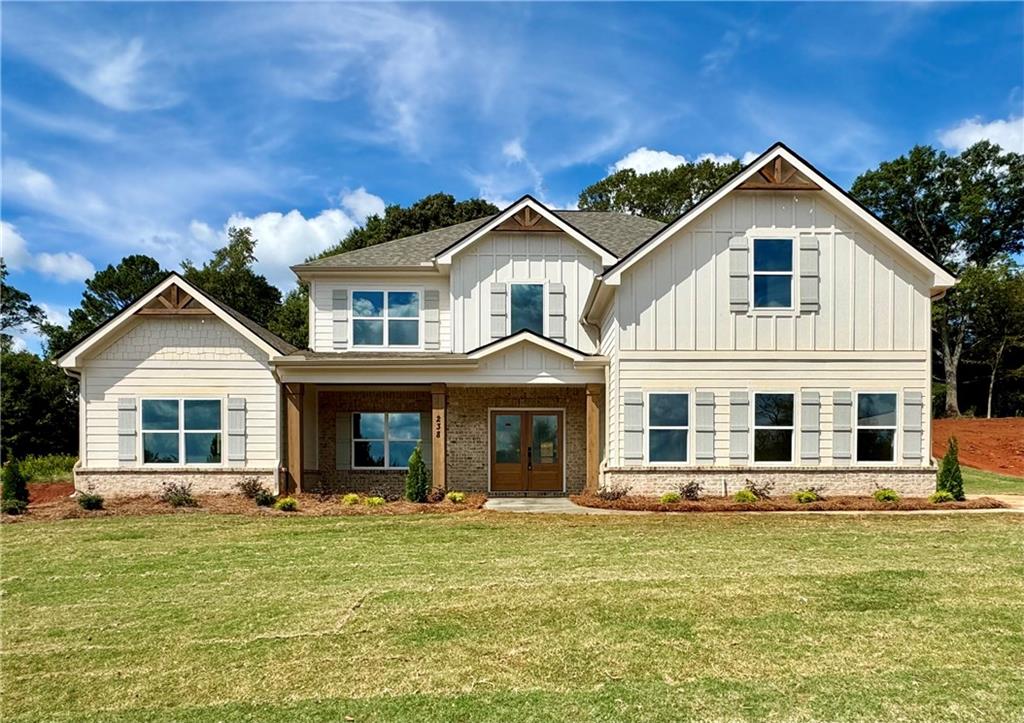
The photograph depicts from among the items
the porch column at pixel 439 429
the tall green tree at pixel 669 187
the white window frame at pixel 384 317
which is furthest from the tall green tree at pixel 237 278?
the porch column at pixel 439 429

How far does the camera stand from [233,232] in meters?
44.8

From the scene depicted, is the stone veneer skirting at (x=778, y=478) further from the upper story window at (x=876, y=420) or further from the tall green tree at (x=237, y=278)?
the tall green tree at (x=237, y=278)

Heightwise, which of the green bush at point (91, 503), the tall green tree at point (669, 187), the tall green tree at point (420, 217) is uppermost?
the tall green tree at point (669, 187)

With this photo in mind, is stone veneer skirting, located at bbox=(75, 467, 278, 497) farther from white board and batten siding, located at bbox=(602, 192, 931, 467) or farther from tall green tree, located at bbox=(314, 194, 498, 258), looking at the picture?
tall green tree, located at bbox=(314, 194, 498, 258)

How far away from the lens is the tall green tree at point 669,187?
4253 cm

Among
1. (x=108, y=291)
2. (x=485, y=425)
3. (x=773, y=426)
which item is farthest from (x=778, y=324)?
(x=108, y=291)

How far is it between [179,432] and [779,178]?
1448 cm

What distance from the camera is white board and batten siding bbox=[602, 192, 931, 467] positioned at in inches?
591

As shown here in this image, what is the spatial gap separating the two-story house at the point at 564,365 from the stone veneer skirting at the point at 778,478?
1.7 inches

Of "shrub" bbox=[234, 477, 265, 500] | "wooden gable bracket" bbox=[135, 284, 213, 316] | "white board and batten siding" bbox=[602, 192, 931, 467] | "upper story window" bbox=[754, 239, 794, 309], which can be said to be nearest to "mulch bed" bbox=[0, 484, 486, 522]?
"shrub" bbox=[234, 477, 265, 500]

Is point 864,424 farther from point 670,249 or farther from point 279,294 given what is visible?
point 279,294

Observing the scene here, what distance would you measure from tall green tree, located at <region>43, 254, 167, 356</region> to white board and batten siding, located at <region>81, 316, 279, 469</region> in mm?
30331

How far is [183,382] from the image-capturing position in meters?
16.3

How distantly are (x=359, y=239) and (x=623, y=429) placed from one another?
99.0 feet
